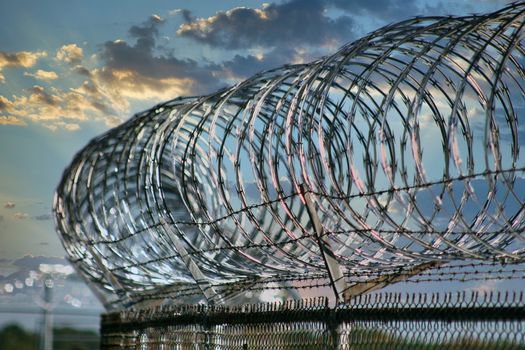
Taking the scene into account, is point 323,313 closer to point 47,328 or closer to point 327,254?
point 327,254

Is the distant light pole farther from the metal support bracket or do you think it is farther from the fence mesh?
the metal support bracket

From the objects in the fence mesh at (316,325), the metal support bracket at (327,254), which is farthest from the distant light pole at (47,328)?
the metal support bracket at (327,254)

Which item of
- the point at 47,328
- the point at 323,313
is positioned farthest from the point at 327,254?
the point at 47,328

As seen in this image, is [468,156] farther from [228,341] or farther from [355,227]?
[228,341]

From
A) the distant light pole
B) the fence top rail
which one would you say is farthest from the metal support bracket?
the distant light pole

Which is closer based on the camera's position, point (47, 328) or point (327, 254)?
point (327, 254)

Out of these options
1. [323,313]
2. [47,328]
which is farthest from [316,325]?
[47,328]

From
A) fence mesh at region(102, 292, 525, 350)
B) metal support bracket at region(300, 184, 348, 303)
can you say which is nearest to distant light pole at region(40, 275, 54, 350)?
fence mesh at region(102, 292, 525, 350)

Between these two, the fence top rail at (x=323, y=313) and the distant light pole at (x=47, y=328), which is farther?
the distant light pole at (x=47, y=328)

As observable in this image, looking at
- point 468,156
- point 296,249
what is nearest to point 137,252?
point 296,249

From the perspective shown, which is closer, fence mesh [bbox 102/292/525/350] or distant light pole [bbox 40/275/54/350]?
fence mesh [bbox 102/292/525/350]

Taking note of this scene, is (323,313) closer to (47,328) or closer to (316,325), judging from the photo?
(316,325)

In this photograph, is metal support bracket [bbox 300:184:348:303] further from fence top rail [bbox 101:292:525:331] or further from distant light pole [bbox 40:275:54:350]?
distant light pole [bbox 40:275:54:350]

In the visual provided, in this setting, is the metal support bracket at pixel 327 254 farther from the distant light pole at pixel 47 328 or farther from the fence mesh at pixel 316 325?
the distant light pole at pixel 47 328
